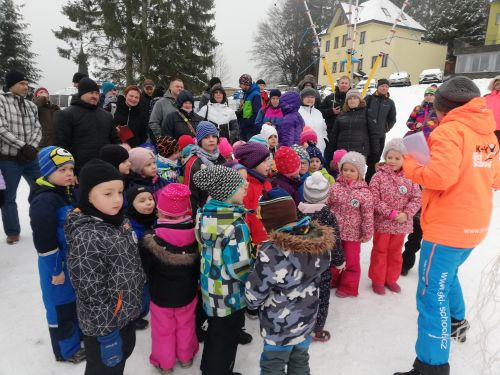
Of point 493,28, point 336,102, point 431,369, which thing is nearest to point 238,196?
point 431,369

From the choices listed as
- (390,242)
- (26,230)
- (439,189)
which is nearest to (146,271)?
(439,189)

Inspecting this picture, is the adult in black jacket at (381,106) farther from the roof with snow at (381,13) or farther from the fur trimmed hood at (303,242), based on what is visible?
the roof with snow at (381,13)

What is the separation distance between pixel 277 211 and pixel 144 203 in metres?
1.28

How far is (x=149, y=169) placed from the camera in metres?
3.22

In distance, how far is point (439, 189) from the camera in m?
2.18

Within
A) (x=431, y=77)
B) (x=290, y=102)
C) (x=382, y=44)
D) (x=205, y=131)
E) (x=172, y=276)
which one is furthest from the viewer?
(x=382, y=44)

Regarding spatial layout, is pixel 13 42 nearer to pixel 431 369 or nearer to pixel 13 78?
pixel 13 78

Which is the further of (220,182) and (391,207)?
(391,207)

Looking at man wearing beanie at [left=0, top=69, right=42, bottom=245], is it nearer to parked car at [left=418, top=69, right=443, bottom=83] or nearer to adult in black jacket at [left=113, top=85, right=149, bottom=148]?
adult in black jacket at [left=113, top=85, right=149, bottom=148]

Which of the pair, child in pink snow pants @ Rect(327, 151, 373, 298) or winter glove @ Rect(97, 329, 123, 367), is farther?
child in pink snow pants @ Rect(327, 151, 373, 298)

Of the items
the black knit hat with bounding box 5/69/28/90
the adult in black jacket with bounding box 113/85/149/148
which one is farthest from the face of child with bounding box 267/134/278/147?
the black knit hat with bounding box 5/69/28/90

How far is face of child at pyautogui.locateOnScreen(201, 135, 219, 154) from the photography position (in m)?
3.66

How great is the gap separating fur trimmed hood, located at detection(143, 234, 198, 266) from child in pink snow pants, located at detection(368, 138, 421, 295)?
6.83ft

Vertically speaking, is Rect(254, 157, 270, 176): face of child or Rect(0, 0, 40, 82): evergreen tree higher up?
Rect(0, 0, 40, 82): evergreen tree
